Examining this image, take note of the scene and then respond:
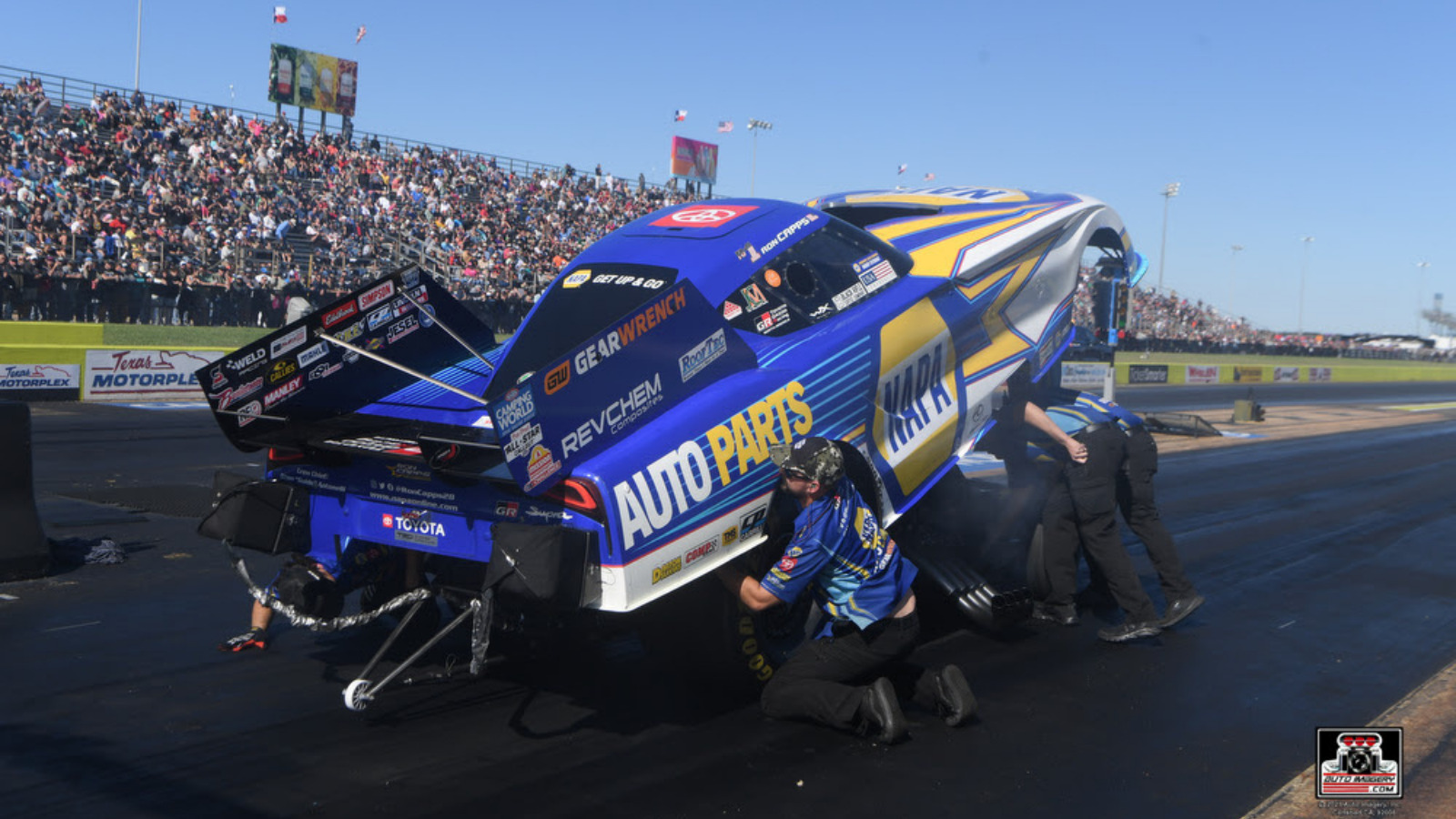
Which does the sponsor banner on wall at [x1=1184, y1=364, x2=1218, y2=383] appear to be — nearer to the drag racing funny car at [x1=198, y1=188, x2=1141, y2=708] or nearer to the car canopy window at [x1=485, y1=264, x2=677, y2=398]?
the drag racing funny car at [x1=198, y1=188, x2=1141, y2=708]

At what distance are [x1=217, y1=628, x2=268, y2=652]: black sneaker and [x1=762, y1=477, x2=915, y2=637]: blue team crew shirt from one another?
2.74m

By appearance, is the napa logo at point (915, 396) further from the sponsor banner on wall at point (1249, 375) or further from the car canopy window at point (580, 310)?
the sponsor banner on wall at point (1249, 375)

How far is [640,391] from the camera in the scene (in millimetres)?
4688

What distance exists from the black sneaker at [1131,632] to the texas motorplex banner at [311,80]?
35279 mm

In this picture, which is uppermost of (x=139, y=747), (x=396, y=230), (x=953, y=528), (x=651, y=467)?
(x=396, y=230)

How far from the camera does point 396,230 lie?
30.1m

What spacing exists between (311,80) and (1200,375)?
3329cm

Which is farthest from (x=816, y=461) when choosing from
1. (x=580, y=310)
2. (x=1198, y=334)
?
(x=1198, y=334)

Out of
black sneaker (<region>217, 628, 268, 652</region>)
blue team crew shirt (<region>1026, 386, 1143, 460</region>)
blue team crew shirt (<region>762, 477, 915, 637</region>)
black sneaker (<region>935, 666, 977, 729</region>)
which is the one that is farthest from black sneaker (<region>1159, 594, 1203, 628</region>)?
black sneaker (<region>217, 628, 268, 652</region>)

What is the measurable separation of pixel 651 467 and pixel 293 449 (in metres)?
1.76

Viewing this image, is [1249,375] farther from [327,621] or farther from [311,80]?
[327,621]

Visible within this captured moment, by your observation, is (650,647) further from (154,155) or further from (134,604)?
(154,155)

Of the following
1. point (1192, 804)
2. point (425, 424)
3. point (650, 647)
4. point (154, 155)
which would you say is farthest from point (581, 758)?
point (154, 155)

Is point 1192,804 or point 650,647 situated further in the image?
point 650,647
